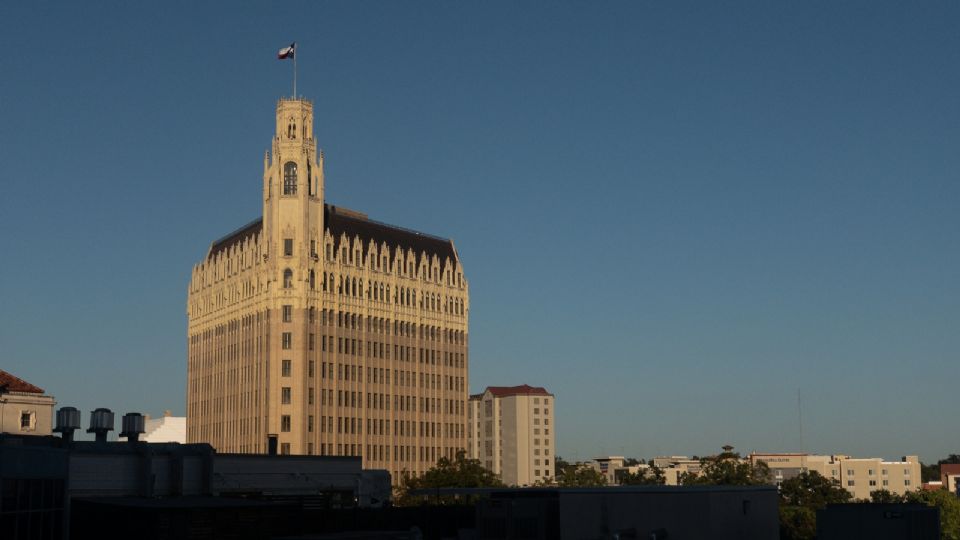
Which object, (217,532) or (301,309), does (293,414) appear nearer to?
(301,309)

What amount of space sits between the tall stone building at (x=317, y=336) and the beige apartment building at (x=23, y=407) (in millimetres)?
61536

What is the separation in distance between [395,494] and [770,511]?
114 m

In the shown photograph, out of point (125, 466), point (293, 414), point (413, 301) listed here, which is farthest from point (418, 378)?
point (125, 466)

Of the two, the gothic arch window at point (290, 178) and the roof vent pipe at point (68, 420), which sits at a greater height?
the gothic arch window at point (290, 178)

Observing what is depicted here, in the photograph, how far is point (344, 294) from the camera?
184625mm

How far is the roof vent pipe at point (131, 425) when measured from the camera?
87.5m

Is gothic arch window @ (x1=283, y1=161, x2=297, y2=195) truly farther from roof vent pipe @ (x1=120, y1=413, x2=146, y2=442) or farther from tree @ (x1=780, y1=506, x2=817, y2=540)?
roof vent pipe @ (x1=120, y1=413, x2=146, y2=442)

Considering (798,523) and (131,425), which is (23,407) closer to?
(131,425)

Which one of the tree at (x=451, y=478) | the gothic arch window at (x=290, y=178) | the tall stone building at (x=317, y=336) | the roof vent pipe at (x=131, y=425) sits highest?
the gothic arch window at (x=290, y=178)

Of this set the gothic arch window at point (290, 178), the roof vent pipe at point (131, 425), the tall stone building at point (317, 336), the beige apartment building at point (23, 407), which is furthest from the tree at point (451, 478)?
the roof vent pipe at point (131, 425)

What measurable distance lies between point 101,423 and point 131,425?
105 inches

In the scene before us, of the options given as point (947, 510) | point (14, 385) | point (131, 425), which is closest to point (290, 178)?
point (14, 385)

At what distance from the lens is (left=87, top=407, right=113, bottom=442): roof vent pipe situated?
85438 millimetres

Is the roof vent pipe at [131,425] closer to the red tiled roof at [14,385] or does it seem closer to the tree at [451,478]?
the red tiled roof at [14,385]
